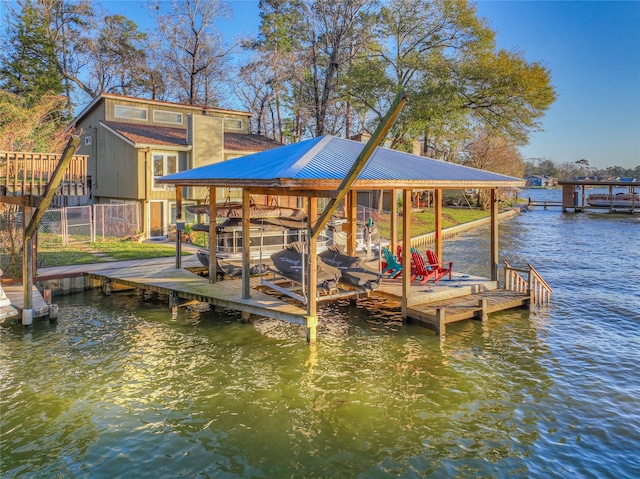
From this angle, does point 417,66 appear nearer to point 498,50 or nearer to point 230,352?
point 498,50

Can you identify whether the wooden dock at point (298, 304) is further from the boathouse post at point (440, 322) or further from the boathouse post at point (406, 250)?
the boathouse post at point (406, 250)

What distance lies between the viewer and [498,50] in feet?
131

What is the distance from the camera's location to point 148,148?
27.4 meters

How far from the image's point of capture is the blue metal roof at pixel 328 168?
37.7 ft

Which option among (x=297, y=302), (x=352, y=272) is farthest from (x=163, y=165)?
(x=352, y=272)

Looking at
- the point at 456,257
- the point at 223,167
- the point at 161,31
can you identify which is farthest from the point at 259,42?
the point at 223,167

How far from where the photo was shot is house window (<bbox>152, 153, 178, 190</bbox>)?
28.2 meters

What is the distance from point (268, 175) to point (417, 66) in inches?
1247

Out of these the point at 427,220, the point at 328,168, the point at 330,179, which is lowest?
the point at 427,220

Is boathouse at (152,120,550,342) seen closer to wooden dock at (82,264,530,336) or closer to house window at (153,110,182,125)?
wooden dock at (82,264,530,336)

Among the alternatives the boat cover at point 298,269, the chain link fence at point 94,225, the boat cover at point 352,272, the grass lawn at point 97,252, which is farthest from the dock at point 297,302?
the chain link fence at point 94,225

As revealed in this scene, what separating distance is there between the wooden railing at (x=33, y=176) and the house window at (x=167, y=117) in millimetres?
20450

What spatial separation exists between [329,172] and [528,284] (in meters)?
8.20

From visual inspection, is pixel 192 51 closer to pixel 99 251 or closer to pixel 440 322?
pixel 99 251
